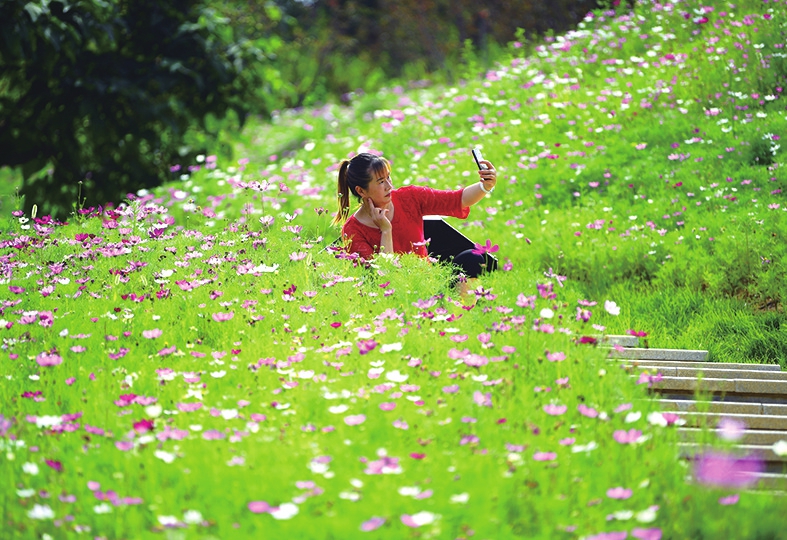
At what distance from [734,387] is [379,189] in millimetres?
2252

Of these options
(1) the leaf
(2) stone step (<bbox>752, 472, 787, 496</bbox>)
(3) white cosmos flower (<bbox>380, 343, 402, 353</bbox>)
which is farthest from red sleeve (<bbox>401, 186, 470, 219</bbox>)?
(1) the leaf

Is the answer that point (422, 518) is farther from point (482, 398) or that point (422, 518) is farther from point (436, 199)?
point (436, 199)

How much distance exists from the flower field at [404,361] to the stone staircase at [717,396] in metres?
0.13

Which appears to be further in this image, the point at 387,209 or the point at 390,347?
the point at 387,209

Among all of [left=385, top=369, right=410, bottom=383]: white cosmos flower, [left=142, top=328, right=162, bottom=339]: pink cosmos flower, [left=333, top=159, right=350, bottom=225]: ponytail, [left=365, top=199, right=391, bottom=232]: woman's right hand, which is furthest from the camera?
[left=333, top=159, right=350, bottom=225]: ponytail

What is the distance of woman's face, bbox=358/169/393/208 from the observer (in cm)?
495

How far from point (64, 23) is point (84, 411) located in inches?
227

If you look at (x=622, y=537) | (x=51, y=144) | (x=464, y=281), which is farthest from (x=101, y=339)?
(x=51, y=144)

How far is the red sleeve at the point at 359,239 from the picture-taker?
5125 mm

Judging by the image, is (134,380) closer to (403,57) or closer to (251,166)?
(251,166)

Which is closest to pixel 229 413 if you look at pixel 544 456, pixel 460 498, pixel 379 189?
pixel 460 498

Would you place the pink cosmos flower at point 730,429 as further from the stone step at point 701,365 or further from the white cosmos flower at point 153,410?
the white cosmos flower at point 153,410

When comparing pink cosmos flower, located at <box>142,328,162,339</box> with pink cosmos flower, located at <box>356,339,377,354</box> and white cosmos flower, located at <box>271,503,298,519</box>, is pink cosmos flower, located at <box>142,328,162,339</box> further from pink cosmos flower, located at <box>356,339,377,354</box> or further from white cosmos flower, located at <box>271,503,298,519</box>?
white cosmos flower, located at <box>271,503,298,519</box>

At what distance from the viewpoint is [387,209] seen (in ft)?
16.7
